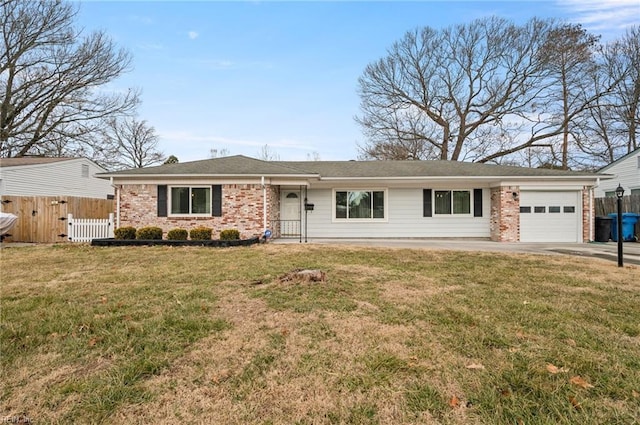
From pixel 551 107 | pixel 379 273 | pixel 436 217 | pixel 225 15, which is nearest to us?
pixel 379 273

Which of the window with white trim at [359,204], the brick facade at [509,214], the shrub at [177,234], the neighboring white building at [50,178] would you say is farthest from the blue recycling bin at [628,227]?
the neighboring white building at [50,178]

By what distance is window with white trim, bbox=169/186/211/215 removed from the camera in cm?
1201

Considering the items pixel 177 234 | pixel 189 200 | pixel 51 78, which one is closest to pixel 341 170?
pixel 189 200

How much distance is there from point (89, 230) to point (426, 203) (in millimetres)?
12741

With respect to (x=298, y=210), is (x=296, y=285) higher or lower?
lower

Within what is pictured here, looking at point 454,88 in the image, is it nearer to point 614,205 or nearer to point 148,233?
point 614,205

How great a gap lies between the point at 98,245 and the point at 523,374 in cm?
1136

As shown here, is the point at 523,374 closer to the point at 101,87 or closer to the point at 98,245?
the point at 98,245

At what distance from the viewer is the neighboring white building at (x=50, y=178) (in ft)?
50.1

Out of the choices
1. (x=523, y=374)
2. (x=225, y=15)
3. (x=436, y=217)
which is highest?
(x=225, y=15)

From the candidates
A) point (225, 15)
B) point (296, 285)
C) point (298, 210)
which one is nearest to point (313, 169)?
point (298, 210)

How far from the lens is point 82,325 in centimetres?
345

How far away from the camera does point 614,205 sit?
45.6ft

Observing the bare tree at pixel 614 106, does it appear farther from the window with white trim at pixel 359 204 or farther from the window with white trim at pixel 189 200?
the window with white trim at pixel 189 200
